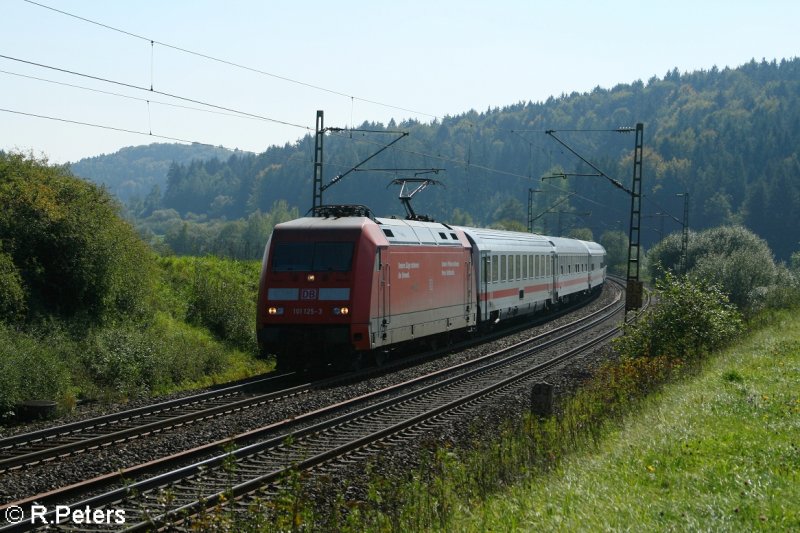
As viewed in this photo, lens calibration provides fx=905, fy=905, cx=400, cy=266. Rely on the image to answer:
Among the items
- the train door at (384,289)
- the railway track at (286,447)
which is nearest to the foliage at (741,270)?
the train door at (384,289)

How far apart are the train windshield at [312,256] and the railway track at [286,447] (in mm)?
2971

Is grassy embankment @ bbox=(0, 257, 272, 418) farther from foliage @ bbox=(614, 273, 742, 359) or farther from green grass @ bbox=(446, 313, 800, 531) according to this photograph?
green grass @ bbox=(446, 313, 800, 531)

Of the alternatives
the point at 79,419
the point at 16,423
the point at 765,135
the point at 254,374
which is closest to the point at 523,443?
the point at 79,419

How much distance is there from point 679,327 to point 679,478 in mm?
13735

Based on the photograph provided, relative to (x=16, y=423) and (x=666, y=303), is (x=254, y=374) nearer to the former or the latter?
(x=16, y=423)

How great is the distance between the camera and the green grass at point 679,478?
25.4ft

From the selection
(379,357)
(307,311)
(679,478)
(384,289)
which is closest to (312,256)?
(307,311)

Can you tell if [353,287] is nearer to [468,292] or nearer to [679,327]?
[468,292]

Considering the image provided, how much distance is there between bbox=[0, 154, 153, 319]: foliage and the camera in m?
20.5

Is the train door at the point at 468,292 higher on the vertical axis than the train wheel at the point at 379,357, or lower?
higher

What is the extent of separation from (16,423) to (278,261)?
261 inches

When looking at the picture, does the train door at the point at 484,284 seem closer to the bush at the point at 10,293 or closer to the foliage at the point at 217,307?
the foliage at the point at 217,307

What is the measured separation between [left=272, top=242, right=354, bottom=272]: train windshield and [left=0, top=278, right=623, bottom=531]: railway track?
2.97m

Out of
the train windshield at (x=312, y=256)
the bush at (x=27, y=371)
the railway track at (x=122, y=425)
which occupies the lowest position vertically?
the railway track at (x=122, y=425)
